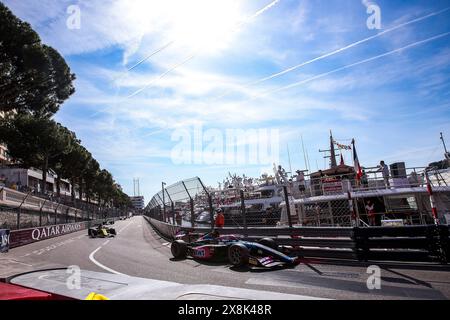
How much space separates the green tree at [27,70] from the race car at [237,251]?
24549 millimetres

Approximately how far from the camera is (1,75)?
1002 inches

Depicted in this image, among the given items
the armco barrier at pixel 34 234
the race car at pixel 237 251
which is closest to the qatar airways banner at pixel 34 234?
the armco barrier at pixel 34 234

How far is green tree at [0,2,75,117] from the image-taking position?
24.8 metres

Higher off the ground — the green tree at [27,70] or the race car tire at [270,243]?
the green tree at [27,70]

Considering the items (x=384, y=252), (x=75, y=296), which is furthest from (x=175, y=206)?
(x=75, y=296)

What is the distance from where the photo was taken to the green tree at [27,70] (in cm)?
2481

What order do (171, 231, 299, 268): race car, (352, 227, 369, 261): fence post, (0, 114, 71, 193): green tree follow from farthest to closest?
1. (0, 114, 71, 193): green tree
2. (352, 227, 369, 261): fence post
3. (171, 231, 299, 268): race car

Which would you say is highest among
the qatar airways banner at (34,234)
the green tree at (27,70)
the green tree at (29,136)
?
the green tree at (27,70)

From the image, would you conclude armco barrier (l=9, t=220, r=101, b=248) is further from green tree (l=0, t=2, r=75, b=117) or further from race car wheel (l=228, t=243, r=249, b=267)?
race car wheel (l=228, t=243, r=249, b=267)

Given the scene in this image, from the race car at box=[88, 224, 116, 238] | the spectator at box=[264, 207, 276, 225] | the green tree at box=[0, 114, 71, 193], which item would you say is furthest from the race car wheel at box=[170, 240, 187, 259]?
the green tree at box=[0, 114, 71, 193]

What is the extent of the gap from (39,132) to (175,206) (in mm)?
28572

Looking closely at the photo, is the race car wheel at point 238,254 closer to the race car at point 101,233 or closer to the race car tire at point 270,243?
the race car tire at point 270,243

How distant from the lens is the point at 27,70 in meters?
26.2
